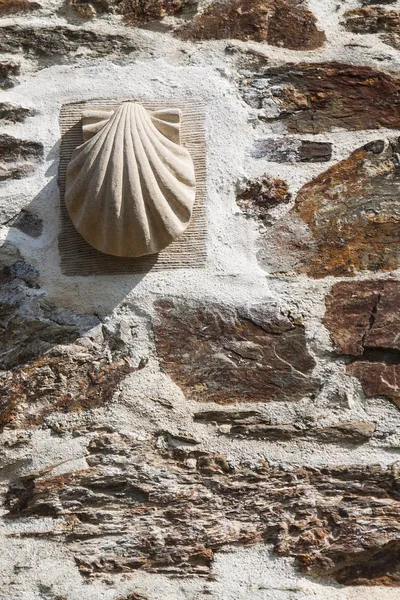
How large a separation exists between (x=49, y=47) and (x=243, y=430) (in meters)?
0.76

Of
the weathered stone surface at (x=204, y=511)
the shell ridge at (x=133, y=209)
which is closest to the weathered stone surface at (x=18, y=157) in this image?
the shell ridge at (x=133, y=209)

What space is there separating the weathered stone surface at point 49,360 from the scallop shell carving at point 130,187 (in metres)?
0.14

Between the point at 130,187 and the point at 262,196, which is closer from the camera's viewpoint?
the point at 130,187

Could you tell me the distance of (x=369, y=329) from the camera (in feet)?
4.52

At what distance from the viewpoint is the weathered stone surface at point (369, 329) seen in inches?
53.3

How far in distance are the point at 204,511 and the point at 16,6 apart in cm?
95

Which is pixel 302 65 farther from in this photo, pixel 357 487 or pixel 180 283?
pixel 357 487

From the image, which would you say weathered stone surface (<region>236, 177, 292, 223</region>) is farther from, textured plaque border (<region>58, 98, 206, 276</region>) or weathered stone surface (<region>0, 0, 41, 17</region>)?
weathered stone surface (<region>0, 0, 41, 17</region>)

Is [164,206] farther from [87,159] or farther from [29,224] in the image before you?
[29,224]

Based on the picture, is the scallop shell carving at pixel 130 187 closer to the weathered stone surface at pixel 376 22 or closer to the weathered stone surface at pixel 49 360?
the weathered stone surface at pixel 49 360

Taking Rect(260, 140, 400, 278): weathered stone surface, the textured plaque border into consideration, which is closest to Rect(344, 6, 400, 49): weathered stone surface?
Rect(260, 140, 400, 278): weathered stone surface

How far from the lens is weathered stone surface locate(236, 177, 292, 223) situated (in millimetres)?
1445

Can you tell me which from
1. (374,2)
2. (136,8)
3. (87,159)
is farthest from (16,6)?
(374,2)

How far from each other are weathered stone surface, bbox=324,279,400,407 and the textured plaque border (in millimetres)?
238
